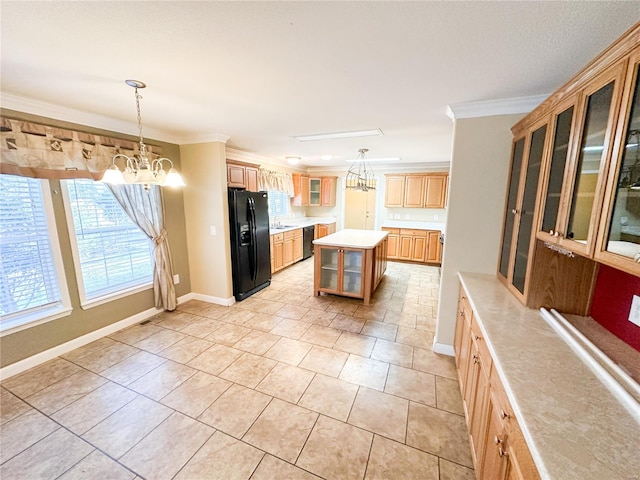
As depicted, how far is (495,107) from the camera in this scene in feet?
7.32

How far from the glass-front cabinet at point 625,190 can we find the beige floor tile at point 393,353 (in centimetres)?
192

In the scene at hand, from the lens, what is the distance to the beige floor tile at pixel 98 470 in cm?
151

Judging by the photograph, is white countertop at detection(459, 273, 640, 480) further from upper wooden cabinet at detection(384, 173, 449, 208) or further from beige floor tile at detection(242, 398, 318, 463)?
upper wooden cabinet at detection(384, 173, 449, 208)

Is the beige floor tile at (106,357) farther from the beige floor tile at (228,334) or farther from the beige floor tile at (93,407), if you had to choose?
the beige floor tile at (228,334)

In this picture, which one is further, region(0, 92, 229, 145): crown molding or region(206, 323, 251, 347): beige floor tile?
region(206, 323, 251, 347): beige floor tile

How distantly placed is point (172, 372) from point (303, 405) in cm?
130

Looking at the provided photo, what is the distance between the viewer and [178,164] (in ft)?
12.2

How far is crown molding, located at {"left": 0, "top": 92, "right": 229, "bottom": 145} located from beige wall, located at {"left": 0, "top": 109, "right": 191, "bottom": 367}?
5 cm


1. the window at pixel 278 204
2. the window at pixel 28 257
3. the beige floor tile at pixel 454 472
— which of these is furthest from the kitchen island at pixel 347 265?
the window at pixel 28 257

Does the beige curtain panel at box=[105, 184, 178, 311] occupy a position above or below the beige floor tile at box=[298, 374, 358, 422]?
above

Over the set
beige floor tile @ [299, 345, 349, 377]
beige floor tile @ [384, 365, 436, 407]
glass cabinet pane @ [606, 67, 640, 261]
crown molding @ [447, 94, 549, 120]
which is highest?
crown molding @ [447, 94, 549, 120]

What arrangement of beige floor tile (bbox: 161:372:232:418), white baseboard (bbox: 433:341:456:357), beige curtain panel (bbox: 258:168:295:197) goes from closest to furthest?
beige floor tile (bbox: 161:372:232:418)
white baseboard (bbox: 433:341:456:357)
beige curtain panel (bbox: 258:168:295:197)

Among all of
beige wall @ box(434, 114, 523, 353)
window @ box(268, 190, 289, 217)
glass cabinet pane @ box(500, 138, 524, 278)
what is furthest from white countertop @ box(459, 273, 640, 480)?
window @ box(268, 190, 289, 217)

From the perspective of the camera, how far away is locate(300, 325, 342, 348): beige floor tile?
2.89 metres
